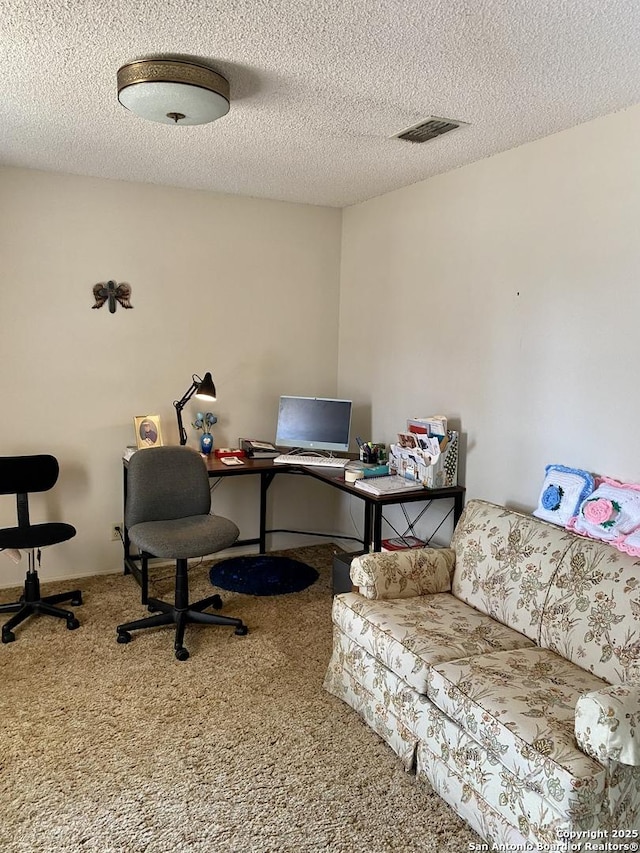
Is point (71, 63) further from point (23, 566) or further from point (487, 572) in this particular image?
point (23, 566)

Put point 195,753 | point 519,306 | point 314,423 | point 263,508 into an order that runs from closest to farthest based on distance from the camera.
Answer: point 195,753 → point 519,306 → point 314,423 → point 263,508

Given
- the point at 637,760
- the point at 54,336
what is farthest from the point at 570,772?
the point at 54,336

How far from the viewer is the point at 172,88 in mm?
2314

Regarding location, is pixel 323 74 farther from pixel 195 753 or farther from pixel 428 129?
pixel 195 753

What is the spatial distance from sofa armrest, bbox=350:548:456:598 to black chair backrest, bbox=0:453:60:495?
181 cm

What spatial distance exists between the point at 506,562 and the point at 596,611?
463 mm

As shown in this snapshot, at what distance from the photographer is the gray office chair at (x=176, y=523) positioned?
3.27 m

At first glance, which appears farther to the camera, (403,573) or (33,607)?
(33,607)

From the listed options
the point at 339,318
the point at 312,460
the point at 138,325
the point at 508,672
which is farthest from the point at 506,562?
the point at 138,325

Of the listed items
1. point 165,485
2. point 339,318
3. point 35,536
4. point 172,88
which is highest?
point 172,88

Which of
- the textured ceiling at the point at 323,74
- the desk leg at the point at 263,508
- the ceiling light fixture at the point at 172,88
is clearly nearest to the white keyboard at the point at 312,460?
the desk leg at the point at 263,508

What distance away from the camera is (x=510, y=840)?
1.98 m

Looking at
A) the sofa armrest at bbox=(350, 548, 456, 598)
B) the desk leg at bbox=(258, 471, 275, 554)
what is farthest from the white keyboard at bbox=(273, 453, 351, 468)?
the sofa armrest at bbox=(350, 548, 456, 598)

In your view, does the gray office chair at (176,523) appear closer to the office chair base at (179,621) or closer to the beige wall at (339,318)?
the office chair base at (179,621)
